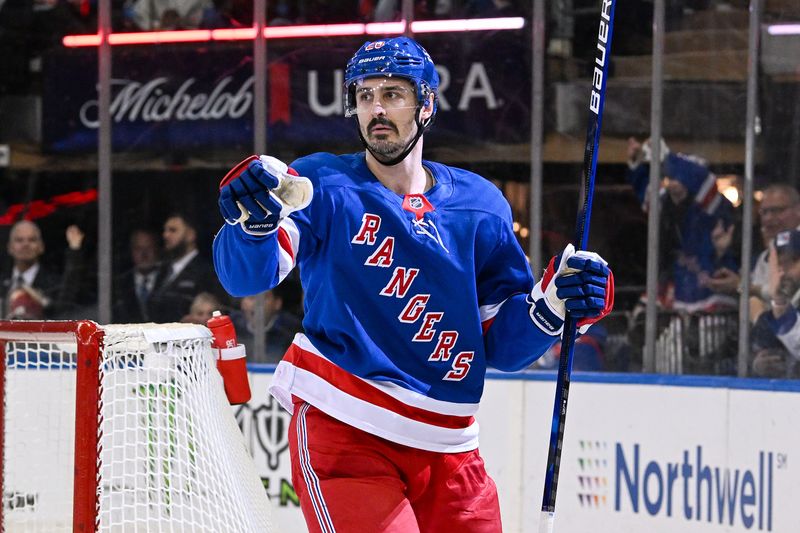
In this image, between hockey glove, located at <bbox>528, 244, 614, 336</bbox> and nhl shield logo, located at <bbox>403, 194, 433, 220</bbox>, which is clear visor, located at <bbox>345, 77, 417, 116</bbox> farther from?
hockey glove, located at <bbox>528, 244, 614, 336</bbox>

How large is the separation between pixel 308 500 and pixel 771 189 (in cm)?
312

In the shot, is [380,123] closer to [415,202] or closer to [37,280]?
[415,202]

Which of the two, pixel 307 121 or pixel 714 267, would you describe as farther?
pixel 307 121

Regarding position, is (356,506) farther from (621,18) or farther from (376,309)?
(621,18)

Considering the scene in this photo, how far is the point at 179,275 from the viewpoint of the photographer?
6.50m

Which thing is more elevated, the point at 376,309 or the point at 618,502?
the point at 376,309

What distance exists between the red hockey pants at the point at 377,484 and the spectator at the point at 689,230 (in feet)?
9.21

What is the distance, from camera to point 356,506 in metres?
2.66

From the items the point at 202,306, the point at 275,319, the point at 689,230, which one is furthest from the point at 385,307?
the point at 202,306

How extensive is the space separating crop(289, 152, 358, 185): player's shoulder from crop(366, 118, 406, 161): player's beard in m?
0.07

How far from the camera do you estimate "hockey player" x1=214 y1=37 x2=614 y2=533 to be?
108 inches

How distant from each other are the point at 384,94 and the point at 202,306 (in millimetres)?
3713

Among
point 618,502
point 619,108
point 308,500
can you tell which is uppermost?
point 619,108

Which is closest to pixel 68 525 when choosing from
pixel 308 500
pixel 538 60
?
pixel 308 500
